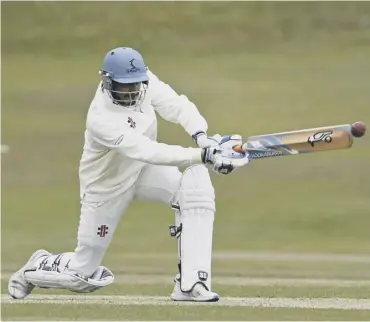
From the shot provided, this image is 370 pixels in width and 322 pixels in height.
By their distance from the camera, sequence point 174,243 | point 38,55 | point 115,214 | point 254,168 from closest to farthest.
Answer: point 115,214 < point 174,243 < point 254,168 < point 38,55

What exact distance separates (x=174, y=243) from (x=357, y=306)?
629 centimetres

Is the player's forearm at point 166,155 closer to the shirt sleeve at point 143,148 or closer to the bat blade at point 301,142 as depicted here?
the shirt sleeve at point 143,148

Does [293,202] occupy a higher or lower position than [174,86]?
lower

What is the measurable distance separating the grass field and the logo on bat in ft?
2.89

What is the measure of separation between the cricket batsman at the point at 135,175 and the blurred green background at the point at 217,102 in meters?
3.70

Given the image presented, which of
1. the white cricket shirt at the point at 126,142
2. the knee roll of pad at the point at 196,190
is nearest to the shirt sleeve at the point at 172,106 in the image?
the white cricket shirt at the point at 126,142

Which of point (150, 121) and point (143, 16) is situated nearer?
point (150, 121)

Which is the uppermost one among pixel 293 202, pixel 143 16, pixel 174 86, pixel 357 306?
pixel 143 16

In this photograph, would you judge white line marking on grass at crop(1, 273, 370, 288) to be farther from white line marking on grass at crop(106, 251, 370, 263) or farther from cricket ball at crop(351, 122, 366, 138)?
cricket ball at crop(351, 122, 366, 138)

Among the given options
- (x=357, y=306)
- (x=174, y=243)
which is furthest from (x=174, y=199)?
(x=174, y=243)

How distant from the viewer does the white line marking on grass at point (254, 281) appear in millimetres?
9109

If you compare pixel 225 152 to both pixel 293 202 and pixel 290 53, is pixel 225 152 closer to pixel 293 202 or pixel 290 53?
pixel 293 202

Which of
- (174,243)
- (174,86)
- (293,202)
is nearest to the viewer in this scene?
(174,243)

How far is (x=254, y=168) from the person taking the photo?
1875 cm
